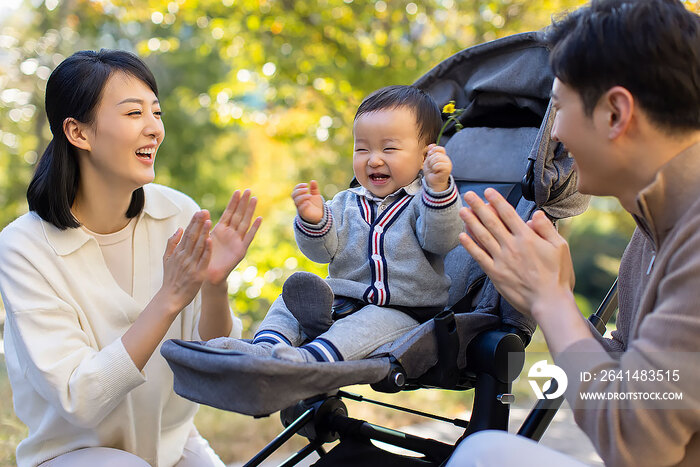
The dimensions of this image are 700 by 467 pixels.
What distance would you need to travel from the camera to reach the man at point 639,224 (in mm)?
1109

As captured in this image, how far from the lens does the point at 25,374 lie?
6.28ft

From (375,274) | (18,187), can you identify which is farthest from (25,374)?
(18,187)

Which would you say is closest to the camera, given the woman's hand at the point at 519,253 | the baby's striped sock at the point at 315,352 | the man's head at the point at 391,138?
the woman's hand at the point at 519,253

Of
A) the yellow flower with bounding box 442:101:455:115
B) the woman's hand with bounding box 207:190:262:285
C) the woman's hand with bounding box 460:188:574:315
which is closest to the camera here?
the woman's hand with bounding box 460:188:574:315

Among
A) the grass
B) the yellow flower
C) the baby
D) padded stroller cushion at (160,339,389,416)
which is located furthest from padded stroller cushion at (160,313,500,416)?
the grass

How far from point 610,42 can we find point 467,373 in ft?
3.05

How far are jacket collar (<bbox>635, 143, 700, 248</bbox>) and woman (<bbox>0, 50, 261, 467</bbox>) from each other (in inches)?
38.6

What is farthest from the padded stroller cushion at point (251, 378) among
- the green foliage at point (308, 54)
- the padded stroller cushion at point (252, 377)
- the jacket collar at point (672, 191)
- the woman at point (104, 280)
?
the green foliage at point (308, 54)

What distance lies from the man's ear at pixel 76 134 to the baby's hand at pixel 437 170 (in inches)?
40.8

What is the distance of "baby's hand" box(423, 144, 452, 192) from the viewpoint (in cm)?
172

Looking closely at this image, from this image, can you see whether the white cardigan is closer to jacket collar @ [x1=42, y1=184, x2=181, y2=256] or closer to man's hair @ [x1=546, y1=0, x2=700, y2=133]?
jacket collar @ [x1=42, y1=184, x2=181, y2=256]

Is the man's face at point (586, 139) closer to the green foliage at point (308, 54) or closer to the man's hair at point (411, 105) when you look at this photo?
the man's hair at point (411, 105)

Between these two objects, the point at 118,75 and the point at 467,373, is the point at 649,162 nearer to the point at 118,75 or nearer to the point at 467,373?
the point at 467,373

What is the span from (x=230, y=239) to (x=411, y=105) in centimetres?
67
